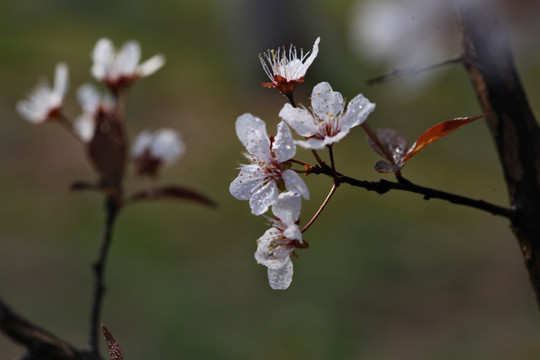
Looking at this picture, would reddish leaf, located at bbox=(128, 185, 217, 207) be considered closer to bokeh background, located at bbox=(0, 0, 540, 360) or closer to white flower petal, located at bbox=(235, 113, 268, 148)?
white flower petal, located at bbox=(235, 113, 268, 148)

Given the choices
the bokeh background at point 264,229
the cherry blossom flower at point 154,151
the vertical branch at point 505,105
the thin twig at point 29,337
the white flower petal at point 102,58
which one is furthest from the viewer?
the bokeh background at point 264,229

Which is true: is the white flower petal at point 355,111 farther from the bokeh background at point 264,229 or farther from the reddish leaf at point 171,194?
the bokeh background at point 264,229

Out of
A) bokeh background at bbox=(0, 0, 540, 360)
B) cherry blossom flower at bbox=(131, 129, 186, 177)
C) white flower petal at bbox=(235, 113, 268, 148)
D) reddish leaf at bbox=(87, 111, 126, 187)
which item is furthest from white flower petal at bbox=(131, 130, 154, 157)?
bokeh background at bbox=(0, 0, 540, 360)

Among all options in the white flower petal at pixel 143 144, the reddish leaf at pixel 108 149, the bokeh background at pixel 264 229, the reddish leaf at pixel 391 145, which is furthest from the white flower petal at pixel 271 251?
the bokeh background at pixel 264 229

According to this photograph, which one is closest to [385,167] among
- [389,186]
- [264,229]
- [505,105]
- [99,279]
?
[389,186]

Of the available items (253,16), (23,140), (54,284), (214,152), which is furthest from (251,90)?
(54,284)

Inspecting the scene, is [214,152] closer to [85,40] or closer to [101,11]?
[85,40]

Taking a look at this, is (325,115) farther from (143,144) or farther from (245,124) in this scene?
(143,144)
